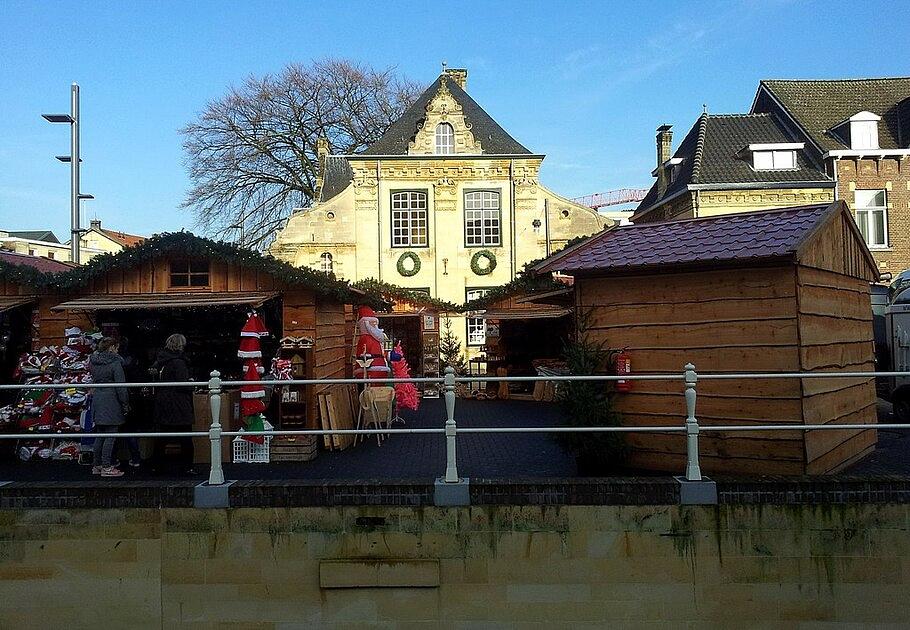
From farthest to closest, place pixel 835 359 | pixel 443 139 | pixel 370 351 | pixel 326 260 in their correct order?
pixel 443 139
pixel 326 260
pixel 370 351
pixel 835 359

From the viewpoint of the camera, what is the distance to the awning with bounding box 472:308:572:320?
1568cm

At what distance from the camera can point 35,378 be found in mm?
9422

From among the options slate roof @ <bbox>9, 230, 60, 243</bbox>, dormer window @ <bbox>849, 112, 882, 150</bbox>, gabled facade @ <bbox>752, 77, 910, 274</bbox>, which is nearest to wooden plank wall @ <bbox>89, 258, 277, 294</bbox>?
gabled facade @ <bbox>752, 77, 910, 274</bbox>

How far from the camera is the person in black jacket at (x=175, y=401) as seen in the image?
775 centimetres

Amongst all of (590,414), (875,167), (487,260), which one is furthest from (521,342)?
(875,167)

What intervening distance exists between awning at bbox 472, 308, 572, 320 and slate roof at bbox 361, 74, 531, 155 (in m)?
12.4

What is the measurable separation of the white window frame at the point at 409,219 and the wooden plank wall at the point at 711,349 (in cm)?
2043

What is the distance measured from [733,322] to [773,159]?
23.6 meters

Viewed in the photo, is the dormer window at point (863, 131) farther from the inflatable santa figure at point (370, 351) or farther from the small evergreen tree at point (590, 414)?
the small evergreen tree at point (590, 414)

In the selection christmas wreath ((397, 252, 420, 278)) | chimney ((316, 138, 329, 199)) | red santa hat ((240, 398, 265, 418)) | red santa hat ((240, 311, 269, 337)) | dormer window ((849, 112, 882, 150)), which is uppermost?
chimney ((316, 138, 329, 199))

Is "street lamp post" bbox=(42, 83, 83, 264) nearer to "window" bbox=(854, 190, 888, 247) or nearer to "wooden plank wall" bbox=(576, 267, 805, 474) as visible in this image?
"wooden plank wall" bbox=(576, 267, 805, 474)

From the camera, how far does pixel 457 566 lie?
18.8 ft

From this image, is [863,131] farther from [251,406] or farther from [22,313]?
[22,313]

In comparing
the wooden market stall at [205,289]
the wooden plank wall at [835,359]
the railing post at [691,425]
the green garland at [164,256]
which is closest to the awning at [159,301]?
the wooden market stall at [205,289]
